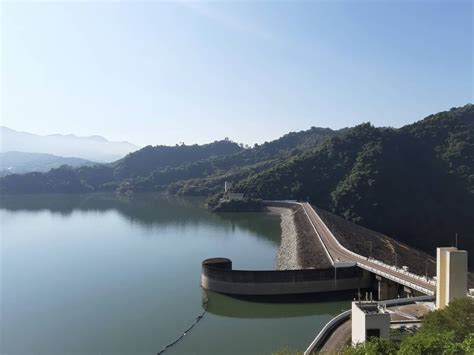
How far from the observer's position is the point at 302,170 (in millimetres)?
70562

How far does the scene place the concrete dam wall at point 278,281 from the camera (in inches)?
984

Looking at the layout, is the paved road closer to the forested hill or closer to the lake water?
the lake water

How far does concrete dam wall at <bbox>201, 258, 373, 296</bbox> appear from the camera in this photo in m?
25.0

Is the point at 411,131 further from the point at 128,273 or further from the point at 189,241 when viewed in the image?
the point at 128,273

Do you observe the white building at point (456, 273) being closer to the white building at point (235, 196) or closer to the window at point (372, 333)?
the window at point (372, 333)

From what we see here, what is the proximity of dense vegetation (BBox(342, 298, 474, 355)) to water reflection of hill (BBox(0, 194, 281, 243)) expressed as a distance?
105ft

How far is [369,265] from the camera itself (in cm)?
2614

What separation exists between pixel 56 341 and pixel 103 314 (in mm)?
3337

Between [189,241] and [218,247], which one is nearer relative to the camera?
[218,247]

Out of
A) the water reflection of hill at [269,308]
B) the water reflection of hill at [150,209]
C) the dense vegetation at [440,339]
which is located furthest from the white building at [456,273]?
the water reflection of hill at [150,209]

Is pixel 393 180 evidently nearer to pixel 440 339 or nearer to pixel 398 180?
pixel 398 180

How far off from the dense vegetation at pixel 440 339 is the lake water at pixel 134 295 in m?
7.04

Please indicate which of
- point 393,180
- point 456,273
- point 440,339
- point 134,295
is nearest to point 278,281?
point 134,295

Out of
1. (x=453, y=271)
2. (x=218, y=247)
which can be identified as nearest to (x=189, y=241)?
(x=218, y=247)
